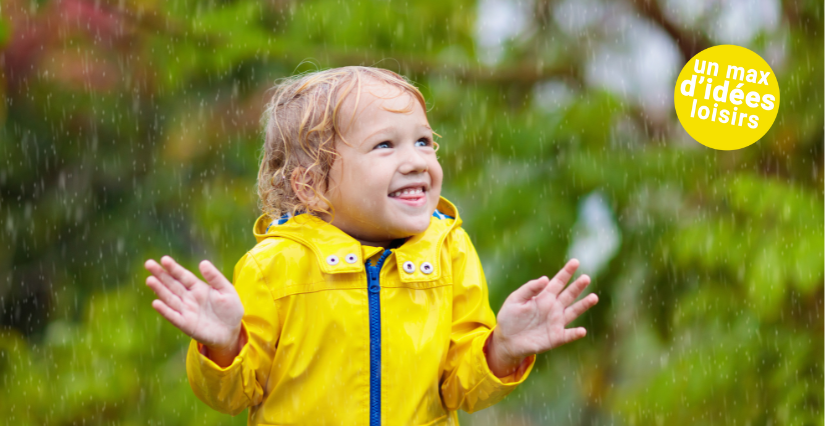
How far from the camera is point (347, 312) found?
1.73 meters

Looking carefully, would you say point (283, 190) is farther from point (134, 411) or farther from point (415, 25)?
point (134, 411)

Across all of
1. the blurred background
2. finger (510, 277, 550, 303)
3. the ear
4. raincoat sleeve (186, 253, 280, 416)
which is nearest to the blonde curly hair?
the ear

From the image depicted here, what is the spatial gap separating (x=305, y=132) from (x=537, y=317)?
63 cm

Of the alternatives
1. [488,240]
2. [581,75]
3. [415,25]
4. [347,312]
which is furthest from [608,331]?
[347,312]

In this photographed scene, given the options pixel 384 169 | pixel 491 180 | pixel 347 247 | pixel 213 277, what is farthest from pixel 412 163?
pixel 491 180

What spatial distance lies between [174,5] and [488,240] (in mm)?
1755

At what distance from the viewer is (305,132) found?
182 cm

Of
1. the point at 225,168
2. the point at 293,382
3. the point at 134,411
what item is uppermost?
the point at 293,382

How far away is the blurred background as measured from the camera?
10.6ft

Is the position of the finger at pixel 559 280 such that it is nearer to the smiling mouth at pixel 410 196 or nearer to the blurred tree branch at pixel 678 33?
the smiling mouth at pixel 410 196

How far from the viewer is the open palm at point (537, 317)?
171 cm

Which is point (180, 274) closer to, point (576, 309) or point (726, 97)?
point (576, 309)

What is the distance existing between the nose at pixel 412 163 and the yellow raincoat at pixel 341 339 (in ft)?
0.56

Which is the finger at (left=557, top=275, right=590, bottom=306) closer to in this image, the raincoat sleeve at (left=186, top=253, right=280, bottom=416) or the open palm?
the open palm
